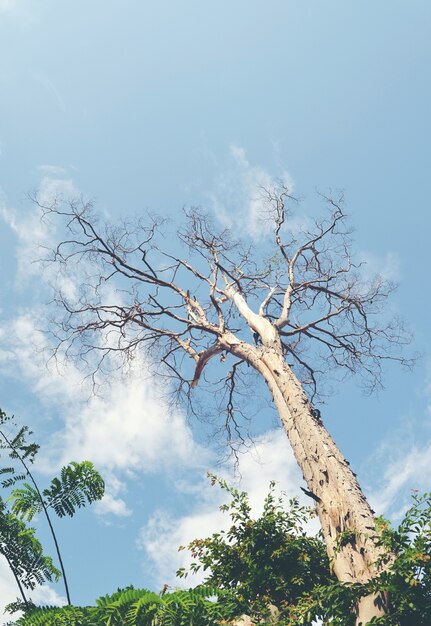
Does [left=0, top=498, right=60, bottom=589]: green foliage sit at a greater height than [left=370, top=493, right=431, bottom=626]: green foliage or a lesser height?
greater

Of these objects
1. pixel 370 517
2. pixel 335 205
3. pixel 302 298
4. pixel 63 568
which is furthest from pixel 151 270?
pixel 370 517

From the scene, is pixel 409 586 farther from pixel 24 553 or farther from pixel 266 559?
pixel 24 553

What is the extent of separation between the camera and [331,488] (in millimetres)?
4926

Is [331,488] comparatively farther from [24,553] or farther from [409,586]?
[24,553]

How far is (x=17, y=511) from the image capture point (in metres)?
5.77

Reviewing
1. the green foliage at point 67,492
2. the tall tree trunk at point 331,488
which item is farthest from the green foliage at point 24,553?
the tall tree trunk at point 331,488

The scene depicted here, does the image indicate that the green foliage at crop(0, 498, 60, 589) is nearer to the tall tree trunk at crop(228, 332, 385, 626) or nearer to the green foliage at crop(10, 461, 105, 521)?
the green foliage at crop(10, 461, 105, 521)

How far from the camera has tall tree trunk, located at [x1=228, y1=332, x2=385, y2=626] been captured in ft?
13.8

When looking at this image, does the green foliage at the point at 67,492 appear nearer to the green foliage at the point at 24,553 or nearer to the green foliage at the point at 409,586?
the green foliage at the point at 24,553

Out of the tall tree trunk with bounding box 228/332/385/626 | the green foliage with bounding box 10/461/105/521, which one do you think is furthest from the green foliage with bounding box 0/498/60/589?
the tall tree trunk with bounding box 228/332/385/626

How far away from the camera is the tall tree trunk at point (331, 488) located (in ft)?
13.8

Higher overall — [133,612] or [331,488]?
[331,488]

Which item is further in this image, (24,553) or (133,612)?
(24,553)

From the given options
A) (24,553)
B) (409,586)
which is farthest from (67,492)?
(409,586)
